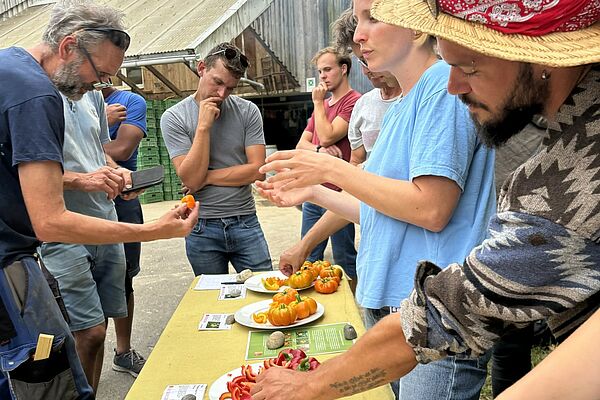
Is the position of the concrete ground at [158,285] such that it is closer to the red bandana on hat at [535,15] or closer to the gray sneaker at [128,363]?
the gray sneaker at [128,363]

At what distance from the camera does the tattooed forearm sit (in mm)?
1125

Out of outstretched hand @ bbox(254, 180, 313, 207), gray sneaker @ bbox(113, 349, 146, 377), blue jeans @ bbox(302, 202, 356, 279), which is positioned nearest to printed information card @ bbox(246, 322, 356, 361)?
outstretched hand @ bbox(254, 180, 313, 207)

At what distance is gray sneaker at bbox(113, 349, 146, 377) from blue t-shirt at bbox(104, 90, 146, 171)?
142 centimetres

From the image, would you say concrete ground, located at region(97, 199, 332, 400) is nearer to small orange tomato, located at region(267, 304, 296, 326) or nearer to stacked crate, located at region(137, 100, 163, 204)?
stacked crate, located at region(137, 100, 163, 204)

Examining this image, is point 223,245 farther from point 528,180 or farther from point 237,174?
point 528,180

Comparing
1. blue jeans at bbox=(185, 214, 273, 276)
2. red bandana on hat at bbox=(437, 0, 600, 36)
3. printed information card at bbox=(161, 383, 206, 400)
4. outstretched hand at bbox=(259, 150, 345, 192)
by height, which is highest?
red bandana on hat at bbox=(437, 0, 600, 36)

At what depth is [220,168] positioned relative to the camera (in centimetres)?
325

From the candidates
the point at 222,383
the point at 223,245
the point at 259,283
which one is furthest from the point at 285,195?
the point at 223,245

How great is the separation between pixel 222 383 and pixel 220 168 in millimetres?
1865

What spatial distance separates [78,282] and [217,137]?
1.23 metres

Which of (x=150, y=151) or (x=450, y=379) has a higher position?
(x=450, y=379)

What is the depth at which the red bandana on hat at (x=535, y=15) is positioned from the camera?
2.46 feet

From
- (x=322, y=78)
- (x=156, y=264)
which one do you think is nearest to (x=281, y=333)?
(x=322, y=78)

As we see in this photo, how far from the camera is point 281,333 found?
191cm
